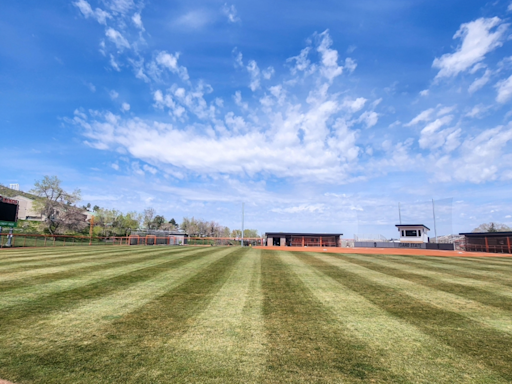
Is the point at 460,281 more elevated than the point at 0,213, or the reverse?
the point at 0,213

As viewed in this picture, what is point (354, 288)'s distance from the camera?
827cm

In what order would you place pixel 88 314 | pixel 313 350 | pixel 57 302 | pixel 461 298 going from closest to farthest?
pixel 313 350, pixel 88 314, pixel 57 302, pixel 461 298

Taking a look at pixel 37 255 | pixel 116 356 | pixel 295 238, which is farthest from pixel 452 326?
pixel 295 238

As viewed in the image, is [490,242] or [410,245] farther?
[410,245]

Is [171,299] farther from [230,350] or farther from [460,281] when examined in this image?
[460,281]

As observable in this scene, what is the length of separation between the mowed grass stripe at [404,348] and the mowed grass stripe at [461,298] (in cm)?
189

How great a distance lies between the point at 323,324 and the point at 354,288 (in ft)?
12.5

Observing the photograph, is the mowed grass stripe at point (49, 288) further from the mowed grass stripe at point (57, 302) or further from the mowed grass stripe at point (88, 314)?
the mowed grass stripe at point (88, 314)

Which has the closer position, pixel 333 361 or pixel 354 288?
pixel 333 361

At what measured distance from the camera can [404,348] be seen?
13.1 feet

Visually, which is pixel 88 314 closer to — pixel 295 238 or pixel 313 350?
pixel 313 350

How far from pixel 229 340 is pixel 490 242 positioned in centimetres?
4575

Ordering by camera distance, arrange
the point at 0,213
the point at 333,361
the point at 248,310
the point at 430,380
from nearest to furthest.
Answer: the point at 430,380 → the point at 333,361 → the point at 248,310 → the point at 0,213

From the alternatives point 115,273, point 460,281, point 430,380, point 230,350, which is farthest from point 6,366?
point 460,281
